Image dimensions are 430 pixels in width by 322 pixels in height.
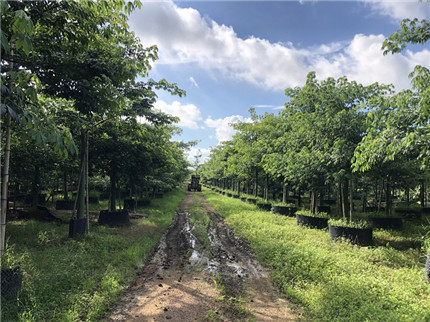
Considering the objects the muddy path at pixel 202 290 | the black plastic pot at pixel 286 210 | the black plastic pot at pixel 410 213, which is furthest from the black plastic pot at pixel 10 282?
the black plastic pot at pixel 410 213

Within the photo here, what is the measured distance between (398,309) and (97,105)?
641cm

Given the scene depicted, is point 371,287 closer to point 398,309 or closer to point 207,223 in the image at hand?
point 398,309

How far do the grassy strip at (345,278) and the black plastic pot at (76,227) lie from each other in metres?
5.72

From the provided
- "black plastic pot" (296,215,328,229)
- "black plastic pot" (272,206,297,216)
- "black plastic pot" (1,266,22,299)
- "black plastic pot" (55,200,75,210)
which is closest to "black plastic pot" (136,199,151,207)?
"black plastic pot" (55,200,75,210)

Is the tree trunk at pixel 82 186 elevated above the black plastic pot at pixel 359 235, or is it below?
above

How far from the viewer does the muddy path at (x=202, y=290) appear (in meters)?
4.30

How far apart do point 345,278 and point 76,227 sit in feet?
25.4

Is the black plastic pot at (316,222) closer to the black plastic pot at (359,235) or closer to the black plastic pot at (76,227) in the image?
the black plastic pot at (359,235)

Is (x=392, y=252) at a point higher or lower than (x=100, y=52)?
lower

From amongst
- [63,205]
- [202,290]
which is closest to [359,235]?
[202,290]

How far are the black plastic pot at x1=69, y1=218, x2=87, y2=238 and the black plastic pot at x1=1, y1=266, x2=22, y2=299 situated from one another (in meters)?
4.04

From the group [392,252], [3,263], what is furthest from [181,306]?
[392,252]

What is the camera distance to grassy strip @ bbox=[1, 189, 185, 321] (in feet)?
13.2

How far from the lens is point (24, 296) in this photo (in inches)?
167
